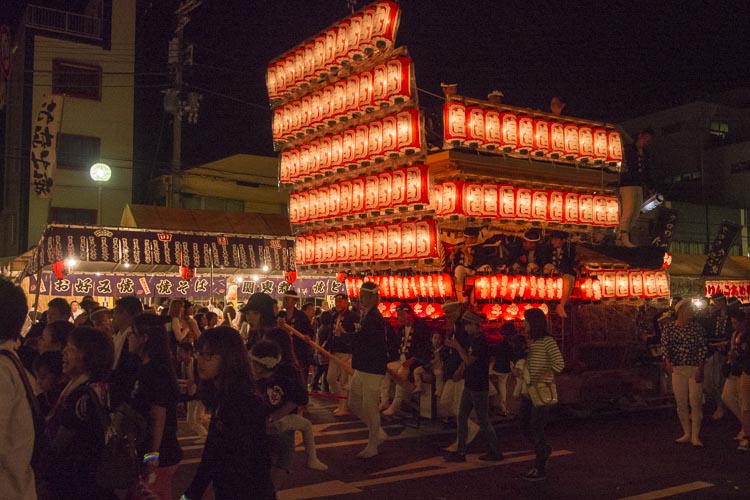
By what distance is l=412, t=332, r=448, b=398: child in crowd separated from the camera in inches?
435

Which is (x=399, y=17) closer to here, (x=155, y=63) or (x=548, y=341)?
(x=548, y=341)

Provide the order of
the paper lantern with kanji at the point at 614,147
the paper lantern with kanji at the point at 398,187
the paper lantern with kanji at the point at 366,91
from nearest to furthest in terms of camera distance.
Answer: the paper lantern with kanji at the point at 398,187, the paper lantern with kanji at the point at 366,91, the paper lantern with kanji at the point at 614,147

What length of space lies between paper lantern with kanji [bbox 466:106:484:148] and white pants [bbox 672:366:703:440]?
5554mm

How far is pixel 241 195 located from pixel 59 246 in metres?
14.0

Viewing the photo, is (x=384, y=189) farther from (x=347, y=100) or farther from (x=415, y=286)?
(x=415, y=286)

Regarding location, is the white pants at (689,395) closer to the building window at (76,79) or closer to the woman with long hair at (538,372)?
the woman with long hair at (538,372)

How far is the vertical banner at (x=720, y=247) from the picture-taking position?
94.3 feet

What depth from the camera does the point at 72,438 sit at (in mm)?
3736

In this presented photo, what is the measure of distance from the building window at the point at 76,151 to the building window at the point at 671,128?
32657 mm

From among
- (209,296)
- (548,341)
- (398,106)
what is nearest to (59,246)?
(209,296)

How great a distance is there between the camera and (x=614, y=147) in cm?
1564

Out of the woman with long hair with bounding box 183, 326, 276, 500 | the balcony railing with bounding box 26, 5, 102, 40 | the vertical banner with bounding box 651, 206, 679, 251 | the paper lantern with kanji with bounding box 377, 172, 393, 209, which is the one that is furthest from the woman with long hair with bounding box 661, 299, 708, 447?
the balcony railing with bounding box 26, 5, 102, 40

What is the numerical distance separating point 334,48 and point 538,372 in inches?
354

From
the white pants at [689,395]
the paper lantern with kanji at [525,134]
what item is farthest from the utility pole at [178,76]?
the white pants at [689,395]
